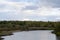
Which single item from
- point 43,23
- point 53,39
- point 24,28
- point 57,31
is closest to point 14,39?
point 53,39

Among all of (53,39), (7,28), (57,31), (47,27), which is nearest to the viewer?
(53,39)

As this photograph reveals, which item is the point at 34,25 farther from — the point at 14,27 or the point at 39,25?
the point at 14,27

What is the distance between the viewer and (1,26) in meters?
63.5

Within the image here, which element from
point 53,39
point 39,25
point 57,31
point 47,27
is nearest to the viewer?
point 53,39

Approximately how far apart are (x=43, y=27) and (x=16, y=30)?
10061 mm

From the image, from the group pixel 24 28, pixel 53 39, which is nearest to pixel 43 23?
pixel 24 28

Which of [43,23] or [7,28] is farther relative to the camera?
[43,23]

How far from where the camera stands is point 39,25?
70875 millimetres

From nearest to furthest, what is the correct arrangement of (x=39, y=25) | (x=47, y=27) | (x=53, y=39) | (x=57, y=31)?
(x=53, y=39), (x=57, y=31), (x=47, y=27), (x=39, y=25)

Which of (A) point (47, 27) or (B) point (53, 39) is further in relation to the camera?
(A) point (47, 27)

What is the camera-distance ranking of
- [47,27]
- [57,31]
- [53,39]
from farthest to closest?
[47,27] < [57,31] < [53,39]

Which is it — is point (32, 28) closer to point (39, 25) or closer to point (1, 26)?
point (39, 25)

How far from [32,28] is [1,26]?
11.7m

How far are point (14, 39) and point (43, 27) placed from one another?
1169 inches
